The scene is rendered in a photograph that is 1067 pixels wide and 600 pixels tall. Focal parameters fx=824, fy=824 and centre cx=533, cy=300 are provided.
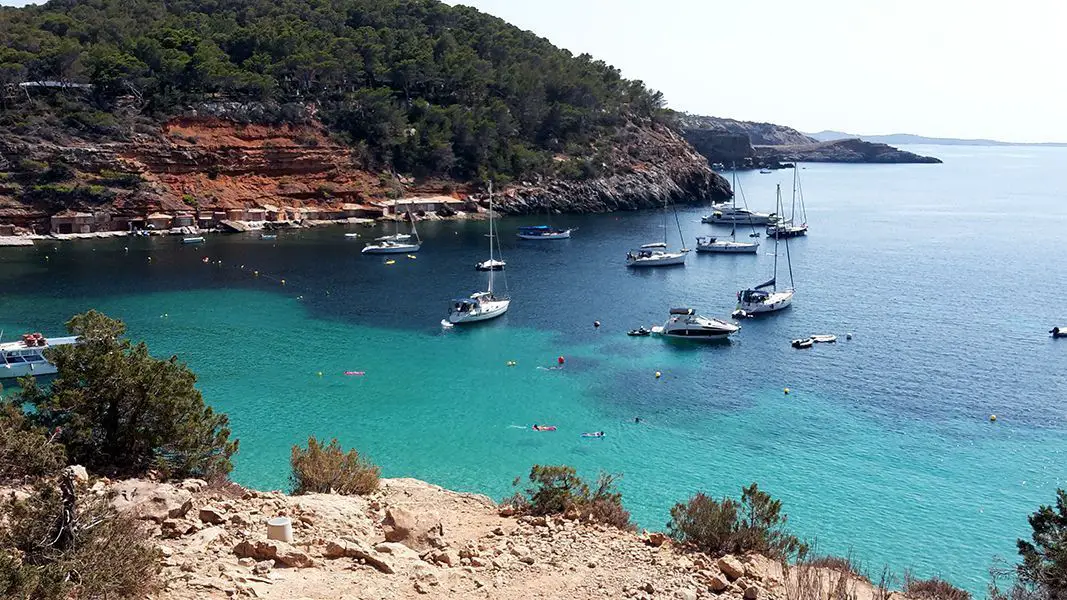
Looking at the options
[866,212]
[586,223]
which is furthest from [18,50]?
[866,212]

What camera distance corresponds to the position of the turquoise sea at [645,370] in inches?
1240

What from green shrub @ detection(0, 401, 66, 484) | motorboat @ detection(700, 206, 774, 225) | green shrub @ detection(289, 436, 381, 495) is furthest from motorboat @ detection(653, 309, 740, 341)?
motorboat @ detection(700, 206, 774, 225)

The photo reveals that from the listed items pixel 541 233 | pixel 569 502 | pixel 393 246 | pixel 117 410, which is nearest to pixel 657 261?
pixel 541 233

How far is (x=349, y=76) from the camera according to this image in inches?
4422

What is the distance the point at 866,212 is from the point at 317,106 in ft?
265

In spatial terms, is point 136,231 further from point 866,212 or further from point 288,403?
point 866,212

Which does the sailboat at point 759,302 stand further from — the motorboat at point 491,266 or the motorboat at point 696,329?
the motorboat at point 491,266

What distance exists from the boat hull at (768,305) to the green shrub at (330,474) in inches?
1574

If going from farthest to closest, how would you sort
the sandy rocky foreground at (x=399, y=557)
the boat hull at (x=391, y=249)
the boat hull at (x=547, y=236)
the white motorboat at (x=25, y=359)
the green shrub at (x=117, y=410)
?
1. the boat hull at (x=547, y=236)
2. the boat hull at (x=391, y=249)
3. the white motorboat at (x=25, y=359)
4. the green shrub at (x=117, y=410)
5. the sandy rocky foreground at (x=399, y=557)

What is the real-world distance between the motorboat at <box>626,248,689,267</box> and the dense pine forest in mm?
39876

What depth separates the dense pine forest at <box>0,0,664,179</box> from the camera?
96.4m

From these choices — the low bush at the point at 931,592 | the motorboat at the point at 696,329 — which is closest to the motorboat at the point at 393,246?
the motorboat at the point at 696,329

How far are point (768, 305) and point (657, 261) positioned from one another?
1949 centimetres

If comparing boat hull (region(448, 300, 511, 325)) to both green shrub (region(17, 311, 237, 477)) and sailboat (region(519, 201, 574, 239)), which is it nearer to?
green shrub (region(17, 311, 237, 477))
